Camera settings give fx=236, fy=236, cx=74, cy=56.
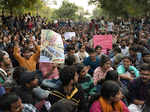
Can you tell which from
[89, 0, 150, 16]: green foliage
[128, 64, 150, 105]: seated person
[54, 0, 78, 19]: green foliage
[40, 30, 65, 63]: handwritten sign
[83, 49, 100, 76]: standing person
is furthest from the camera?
[54, 0, 78, 19]: green foliage

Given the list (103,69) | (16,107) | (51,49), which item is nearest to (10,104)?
(16,107)

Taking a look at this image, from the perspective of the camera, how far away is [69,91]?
3096mm

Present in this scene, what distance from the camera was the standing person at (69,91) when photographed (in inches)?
121

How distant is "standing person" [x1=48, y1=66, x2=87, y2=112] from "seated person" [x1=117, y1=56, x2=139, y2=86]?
51.8 inches

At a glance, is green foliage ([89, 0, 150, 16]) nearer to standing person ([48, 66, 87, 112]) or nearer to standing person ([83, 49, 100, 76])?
standing person ([83, 49, 100, 76])

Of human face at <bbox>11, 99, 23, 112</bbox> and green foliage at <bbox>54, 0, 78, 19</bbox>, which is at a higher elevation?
green foliage at <bbox>54, 0, 78, 19</bbox>

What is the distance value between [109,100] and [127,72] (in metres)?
1.64

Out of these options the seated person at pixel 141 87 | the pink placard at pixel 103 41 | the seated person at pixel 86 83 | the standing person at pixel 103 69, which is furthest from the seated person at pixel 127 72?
the pink placard at pixel 103 41

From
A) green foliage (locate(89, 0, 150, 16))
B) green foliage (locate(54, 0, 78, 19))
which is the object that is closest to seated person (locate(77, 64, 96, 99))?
green foliage (locate(89, 0, 150, 16))

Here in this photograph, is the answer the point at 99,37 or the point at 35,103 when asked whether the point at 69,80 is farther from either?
the point at 99,37

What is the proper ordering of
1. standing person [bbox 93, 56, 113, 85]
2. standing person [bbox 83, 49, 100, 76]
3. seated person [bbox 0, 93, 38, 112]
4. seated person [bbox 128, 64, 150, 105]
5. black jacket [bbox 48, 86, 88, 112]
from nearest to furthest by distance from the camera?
seated person [bbox 0, 93, 38, 112]
black jacket [bbox 48, 86, 88, 112]
seated person [bbox 128, 64, 150, 105]
standing person [bbox 93, 56, 113, 85]
standing person [bbox 83, 49, 100, 76]

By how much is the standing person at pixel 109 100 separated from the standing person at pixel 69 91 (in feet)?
0.98

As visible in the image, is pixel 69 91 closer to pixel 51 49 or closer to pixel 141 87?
pixel 141 87

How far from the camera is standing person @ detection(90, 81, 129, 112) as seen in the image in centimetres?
277
